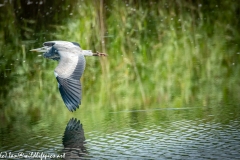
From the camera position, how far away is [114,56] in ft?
38.1

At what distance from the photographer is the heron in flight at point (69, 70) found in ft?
23.4

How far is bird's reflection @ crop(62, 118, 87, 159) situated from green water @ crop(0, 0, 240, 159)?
0.01 metres

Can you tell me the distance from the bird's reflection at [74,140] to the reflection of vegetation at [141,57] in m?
1.03

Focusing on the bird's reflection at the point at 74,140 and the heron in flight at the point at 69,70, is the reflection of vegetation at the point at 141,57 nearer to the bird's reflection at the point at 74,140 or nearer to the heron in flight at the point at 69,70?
the heron in flight at the point at 69,70

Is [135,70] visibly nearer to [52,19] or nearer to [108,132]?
[108,132]

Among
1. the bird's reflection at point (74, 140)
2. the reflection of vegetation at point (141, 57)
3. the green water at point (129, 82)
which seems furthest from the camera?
the reflection of vegetation at point (141, 57)

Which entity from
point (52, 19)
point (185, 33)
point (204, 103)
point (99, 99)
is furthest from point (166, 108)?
point (52, 19)

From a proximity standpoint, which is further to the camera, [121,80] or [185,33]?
[185,33]

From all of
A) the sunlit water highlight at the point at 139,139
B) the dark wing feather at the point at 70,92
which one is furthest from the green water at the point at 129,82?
the dark wing feather at the point at 70,92

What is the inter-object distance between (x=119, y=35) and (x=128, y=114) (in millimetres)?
5462

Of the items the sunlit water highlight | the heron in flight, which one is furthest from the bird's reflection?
the heron in flight

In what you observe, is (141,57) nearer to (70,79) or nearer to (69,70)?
(69,70)

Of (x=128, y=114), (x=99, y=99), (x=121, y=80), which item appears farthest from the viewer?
(x=121, y=80)

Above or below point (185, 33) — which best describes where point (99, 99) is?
below
